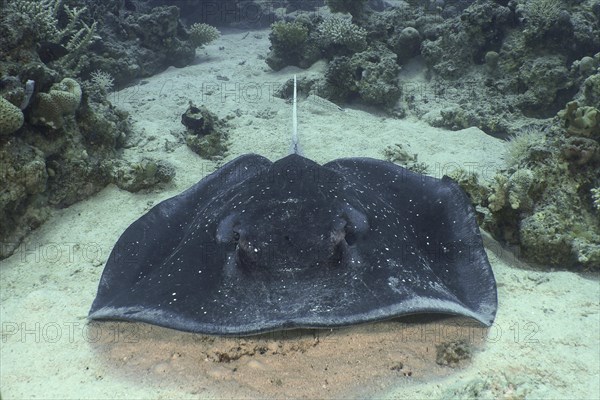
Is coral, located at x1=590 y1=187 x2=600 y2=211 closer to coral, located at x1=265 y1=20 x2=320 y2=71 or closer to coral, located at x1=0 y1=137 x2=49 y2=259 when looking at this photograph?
coral, located at x1=0 y1=137 x2=49 y2=259

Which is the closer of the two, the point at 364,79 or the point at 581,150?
the point at 581,150

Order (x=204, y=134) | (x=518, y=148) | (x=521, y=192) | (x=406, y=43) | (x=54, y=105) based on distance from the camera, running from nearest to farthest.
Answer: (x=521, y=192) → (x=54, y=105) → (x=518, y=148) → (x=204, y=134) → (x=406, y=43)

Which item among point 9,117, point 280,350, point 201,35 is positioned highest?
point 9,117

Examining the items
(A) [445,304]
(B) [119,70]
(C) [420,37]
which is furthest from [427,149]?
(B) [119,70]

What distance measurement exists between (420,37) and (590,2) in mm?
3634

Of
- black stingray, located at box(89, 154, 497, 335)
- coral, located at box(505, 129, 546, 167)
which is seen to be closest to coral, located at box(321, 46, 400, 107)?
coral, located at box(505, 129, 546, 167)

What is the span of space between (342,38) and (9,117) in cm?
806

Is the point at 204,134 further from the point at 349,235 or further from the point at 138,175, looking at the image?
the point at 349,235

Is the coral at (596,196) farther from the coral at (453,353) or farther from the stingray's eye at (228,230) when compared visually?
the stingray's eye at (228,230)

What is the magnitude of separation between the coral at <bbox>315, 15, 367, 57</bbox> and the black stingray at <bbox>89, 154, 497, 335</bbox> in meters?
6.78

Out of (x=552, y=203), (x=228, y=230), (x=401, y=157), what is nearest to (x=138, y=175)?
(x=228, y=230)

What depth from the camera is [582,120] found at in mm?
5141

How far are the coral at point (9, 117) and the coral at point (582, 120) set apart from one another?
699 centimetres

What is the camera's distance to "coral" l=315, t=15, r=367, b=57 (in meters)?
10.7
